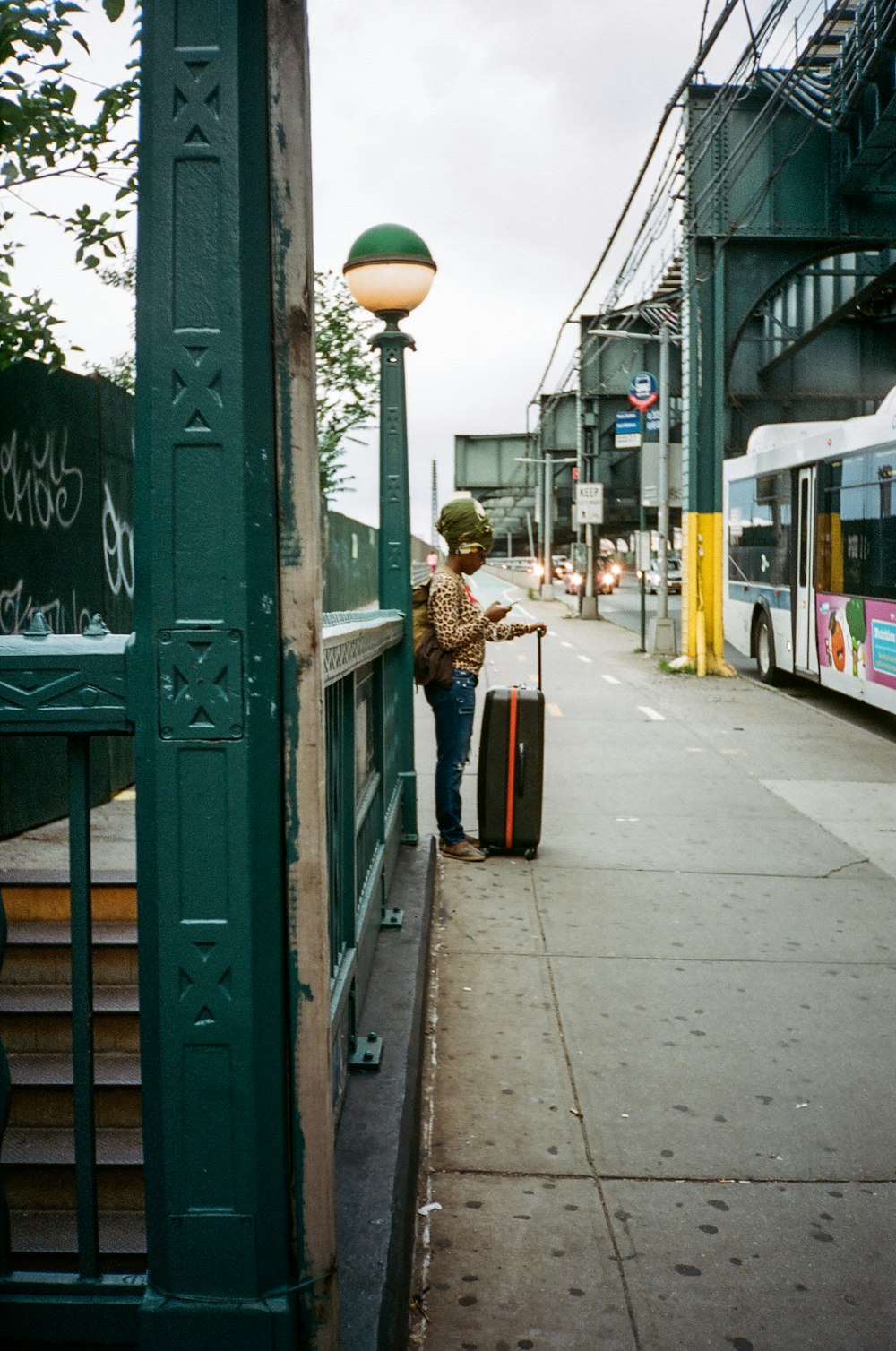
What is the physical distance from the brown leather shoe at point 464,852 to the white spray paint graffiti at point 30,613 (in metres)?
2.81

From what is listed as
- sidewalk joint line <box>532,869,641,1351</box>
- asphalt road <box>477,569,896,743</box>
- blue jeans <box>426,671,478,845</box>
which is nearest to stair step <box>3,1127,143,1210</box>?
sidewalk joint line <box>532,869,641,1351</box>

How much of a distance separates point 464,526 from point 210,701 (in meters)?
4.89

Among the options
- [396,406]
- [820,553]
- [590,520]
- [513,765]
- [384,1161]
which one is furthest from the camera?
[590,520]

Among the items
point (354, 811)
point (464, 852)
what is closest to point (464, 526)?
point (464, 852)

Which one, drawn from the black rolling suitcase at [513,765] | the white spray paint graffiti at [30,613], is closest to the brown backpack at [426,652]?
the black rolling suitcase at [513,765]

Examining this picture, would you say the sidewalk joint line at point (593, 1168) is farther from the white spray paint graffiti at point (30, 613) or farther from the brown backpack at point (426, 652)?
the white spray paint graffiti at point (30, 613)

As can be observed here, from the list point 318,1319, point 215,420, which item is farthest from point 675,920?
point 215,420

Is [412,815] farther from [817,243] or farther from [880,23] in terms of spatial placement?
[817,243]

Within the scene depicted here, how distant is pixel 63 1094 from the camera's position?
3.74 m

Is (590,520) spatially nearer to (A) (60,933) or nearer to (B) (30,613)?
(B) (30,613)

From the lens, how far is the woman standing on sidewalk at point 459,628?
6.67 m

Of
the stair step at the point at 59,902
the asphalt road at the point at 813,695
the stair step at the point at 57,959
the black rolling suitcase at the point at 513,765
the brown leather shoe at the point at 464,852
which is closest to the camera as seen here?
the stair step at the point at 57,959

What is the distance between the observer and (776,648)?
1686cm

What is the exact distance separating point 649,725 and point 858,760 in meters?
2.67
